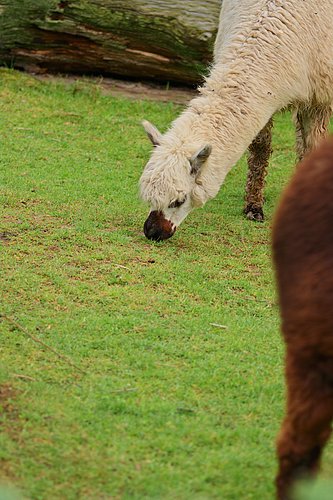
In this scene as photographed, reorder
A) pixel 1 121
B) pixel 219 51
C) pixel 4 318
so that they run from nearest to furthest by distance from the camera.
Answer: pixel 4 318
pixel 219 51
pixel 1 121

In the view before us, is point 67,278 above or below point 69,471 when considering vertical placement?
below

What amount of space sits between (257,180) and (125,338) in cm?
325

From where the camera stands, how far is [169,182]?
7.11 meters

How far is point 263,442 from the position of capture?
447cm

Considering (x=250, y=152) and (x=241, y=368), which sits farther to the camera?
(x=250, y=152)

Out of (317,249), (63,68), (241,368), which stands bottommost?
(63,68)

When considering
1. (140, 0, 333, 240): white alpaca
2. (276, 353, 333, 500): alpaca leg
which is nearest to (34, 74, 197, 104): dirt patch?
(140, 0, 333, 240): white alpaca

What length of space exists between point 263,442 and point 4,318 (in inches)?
74.0

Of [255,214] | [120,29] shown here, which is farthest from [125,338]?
[120,29]

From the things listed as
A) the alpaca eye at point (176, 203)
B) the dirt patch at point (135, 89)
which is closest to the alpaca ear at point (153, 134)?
the alpaca eye at point (176, 203)

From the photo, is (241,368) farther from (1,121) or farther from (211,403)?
(1,121)

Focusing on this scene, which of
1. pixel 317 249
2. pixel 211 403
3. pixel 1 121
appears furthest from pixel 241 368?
pixel 1 121

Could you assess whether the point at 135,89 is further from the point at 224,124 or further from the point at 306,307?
the point at 306,307

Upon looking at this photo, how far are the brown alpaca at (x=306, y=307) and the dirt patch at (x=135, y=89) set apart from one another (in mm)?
7685
